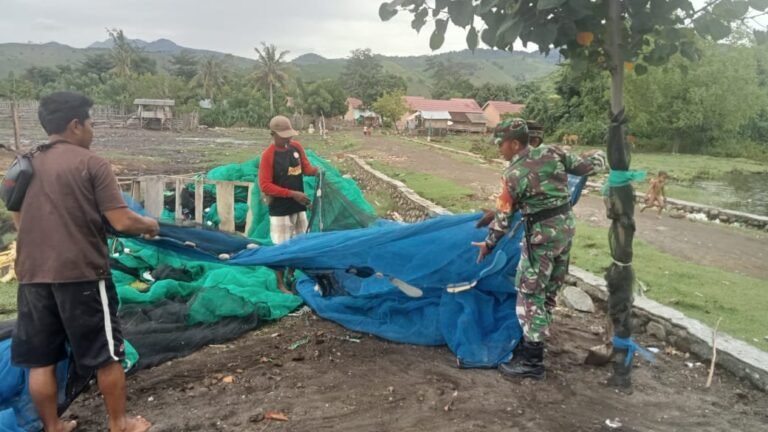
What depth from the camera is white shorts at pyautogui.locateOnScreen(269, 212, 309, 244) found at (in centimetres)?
572

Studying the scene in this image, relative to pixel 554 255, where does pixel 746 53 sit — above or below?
above

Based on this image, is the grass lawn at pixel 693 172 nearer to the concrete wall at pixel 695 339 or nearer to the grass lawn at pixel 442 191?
the grass lawn at pixel 442 191

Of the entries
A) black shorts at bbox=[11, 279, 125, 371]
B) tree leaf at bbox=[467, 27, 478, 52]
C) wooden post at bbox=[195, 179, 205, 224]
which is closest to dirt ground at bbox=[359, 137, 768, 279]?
tree leaf at bbox=[467, 27, 478, 52]

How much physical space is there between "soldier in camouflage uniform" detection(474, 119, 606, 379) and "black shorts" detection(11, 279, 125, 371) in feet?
7.41

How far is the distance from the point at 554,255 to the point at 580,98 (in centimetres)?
3490

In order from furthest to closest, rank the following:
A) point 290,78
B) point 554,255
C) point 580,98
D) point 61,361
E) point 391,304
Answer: point 290,78, point 580,98, point 391,304, point 554,255, point 61,361

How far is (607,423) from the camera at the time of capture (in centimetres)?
325

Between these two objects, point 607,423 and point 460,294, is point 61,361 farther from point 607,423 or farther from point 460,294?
point 607,423

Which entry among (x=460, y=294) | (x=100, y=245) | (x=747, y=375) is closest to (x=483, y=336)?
(x=460, y=294)

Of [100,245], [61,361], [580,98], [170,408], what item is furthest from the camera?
[580,98]

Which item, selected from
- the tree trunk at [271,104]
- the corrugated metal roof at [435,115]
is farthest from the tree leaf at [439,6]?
the tree trunk at [271,104]

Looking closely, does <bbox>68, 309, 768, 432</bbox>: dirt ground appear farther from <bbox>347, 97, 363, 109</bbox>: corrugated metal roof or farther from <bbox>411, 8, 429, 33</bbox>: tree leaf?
<bbox>347, 97, 363, 109</bbox>: corrugated metal roof

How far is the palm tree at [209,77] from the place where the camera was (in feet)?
211

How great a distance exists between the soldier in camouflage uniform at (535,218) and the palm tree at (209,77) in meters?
63.7
